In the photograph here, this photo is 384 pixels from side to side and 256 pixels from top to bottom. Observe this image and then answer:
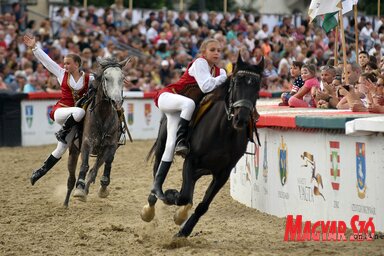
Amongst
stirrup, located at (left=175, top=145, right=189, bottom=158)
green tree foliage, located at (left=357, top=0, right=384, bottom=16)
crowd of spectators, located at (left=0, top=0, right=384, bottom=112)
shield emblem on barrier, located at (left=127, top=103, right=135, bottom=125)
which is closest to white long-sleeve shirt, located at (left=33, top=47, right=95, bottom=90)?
stirrup, located at (left=175, top=145, right=189, bottom=158)

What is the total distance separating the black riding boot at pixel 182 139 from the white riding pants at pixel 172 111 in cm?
7

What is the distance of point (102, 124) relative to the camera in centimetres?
1221

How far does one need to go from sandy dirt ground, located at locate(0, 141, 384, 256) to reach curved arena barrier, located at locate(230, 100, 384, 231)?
360 mm

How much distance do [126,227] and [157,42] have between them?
58.4 feet

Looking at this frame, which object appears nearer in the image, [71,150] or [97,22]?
[71,150]

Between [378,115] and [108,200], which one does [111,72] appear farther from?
[378,115]

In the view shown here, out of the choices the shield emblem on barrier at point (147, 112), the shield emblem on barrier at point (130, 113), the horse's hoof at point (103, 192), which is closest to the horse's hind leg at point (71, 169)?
the horse's hoof at point (103, 192)

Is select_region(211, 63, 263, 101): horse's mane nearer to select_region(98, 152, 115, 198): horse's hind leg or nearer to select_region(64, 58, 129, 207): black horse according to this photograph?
select_region(64, 58, 129, 207): black horse

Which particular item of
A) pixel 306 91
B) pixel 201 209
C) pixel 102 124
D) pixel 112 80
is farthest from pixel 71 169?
pixel 201 209

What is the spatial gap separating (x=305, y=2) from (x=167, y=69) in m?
23.9

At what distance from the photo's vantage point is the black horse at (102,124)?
11.8 meters

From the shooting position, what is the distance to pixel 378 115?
31.4ft

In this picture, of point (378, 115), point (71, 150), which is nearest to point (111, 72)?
point (71, 150)

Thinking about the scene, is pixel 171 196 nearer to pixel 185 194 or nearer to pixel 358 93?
pixel 185 194
